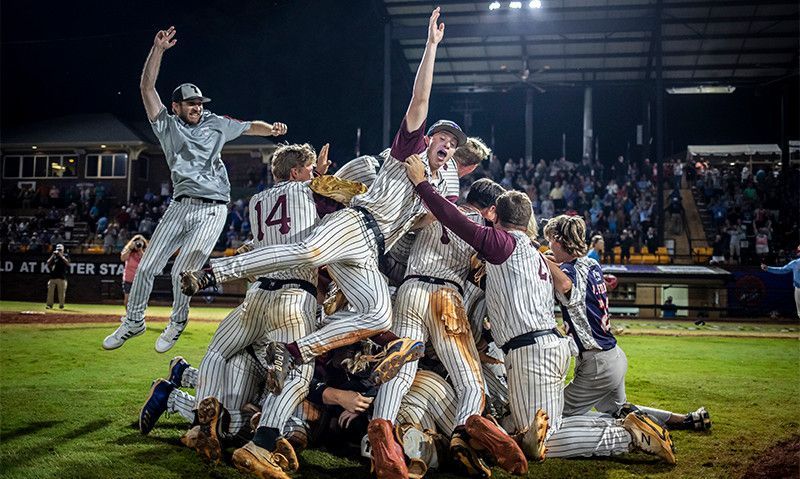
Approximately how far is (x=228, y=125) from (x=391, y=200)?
9.54ft

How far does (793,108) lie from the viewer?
34.4m

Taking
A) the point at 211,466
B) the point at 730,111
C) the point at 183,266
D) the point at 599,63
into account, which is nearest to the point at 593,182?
the point at 599,63

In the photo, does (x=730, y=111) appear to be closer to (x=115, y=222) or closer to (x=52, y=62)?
(x=115, y=222)

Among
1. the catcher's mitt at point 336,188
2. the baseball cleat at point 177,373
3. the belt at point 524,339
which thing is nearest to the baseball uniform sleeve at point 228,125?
the catcher's mitt at point 336,188

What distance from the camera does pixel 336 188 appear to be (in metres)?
5.04

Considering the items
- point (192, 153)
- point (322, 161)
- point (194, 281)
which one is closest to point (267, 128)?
point (192, 153)

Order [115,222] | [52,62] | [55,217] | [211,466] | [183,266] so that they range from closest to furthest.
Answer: [211,466], [183,266], [115,222], [55,217], [52,62]

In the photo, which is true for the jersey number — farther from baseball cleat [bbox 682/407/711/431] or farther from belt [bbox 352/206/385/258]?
baseball cleat [bbox 682/407/711/431]

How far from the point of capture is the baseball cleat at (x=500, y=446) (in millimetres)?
4043

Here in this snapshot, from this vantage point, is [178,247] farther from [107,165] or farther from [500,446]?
[107,165]

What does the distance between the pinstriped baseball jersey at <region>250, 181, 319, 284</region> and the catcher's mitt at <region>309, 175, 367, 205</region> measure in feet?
0.46

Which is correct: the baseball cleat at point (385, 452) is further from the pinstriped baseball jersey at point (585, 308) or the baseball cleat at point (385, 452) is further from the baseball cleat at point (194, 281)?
the pinstriped baseball jersey at point (585, 308)

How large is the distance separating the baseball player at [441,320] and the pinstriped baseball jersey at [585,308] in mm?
833

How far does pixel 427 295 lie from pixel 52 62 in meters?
34.2
